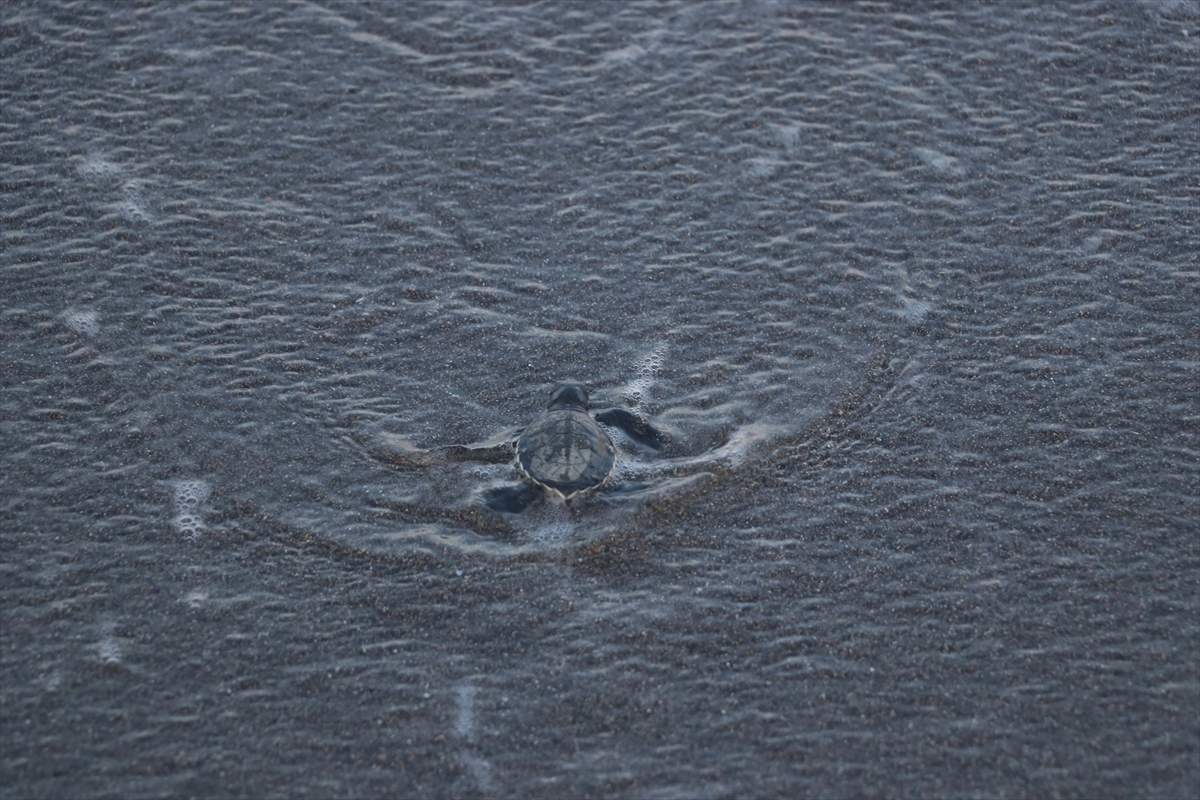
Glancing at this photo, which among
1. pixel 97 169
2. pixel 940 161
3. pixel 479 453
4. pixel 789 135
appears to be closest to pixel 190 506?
pixel 479 453

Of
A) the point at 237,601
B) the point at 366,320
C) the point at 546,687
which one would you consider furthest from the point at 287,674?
the point at 366,320

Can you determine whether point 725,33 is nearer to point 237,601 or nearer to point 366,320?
point 366,320

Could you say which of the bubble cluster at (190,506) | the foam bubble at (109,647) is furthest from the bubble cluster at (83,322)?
the foam bubble at (109,647)

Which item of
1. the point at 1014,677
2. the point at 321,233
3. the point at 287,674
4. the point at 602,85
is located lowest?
the point at 287,674

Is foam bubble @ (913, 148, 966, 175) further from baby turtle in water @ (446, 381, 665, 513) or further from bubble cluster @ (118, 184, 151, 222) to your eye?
bubble cluster @ (118, 184, 151, 222)

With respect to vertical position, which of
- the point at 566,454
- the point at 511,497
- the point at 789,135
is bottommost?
the point at 511,497

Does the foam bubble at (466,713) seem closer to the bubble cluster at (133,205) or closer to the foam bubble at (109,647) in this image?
the foam bubble at (109,647)

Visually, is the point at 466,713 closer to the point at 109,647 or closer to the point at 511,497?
the point at 511,497
